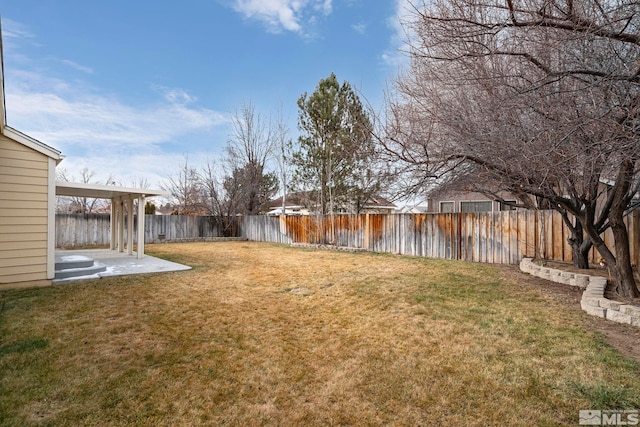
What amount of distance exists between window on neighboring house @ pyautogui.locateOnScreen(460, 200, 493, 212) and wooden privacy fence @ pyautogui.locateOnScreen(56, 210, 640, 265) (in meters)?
3.90

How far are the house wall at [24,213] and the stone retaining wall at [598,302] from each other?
8.40 metres

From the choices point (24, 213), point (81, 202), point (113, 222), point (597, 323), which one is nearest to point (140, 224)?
point (24, 213)

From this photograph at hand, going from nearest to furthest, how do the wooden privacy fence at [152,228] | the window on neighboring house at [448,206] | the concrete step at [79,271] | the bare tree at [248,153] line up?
the concrete step at [79,271] < the wooden privacy fence at [152,228] < the window on neighboring house at [448,206] < the bare tree at [248,153]

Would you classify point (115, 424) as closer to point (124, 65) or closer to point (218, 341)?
point (218, 341)

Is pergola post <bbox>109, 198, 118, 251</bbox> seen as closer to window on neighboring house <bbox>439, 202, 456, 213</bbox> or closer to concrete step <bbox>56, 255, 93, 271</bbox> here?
concrete step <bbox>56, 255, 93, 271</bbox>

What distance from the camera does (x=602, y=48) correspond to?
3.04 meters

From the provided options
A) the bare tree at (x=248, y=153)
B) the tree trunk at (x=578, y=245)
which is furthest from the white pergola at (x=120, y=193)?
the tree trunk at (x=578, y=245)

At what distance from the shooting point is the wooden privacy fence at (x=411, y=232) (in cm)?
759

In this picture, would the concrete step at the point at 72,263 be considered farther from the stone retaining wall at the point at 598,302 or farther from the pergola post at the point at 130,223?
the stone retaining wall at the point at 598,302

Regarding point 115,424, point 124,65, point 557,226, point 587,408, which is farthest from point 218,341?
point 124,65

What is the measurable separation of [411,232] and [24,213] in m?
9.30

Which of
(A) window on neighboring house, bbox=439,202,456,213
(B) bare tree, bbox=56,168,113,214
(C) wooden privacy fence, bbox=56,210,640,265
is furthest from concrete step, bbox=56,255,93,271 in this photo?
(B) bare tree, bbox=56,168,113,214

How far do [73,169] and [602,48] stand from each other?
27.0 metres

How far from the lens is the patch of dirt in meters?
2.97
